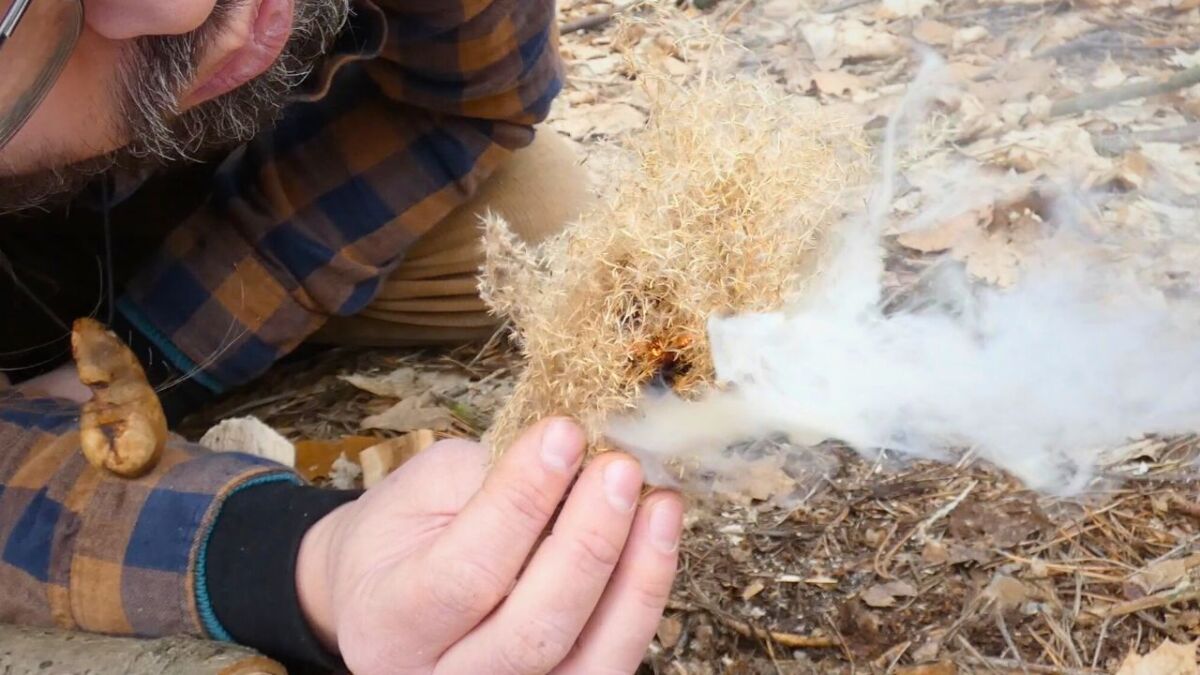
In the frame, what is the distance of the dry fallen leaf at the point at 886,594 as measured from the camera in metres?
1.43

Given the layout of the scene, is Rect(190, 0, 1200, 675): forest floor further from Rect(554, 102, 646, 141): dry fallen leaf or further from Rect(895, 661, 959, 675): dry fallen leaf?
Rect(554, 102, 646, 141): dry fallen leaf

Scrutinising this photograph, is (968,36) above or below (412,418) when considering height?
below

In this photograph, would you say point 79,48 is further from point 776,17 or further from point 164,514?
point 776,17

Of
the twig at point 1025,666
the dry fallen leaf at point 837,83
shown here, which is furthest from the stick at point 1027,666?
the dry fallen leaf at point 837,83

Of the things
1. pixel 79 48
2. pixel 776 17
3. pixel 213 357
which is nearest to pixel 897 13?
pixel 776 17

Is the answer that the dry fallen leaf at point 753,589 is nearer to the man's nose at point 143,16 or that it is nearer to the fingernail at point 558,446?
the fingernail at point 558,446

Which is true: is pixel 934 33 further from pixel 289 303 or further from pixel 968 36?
pixel 289 303

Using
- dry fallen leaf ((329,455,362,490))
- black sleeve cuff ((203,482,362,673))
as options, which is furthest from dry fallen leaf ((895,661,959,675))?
dry fallen leaf ((329,455,362,490))

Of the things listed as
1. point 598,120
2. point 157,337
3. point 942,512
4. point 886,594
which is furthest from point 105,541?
point 598,120

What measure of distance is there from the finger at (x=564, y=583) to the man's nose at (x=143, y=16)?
0.64 m

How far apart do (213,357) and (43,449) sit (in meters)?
0.47

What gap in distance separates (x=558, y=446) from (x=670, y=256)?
0.22 meters

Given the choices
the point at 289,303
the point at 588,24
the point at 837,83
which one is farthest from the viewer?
the point at 588,24

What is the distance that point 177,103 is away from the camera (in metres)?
1.28
